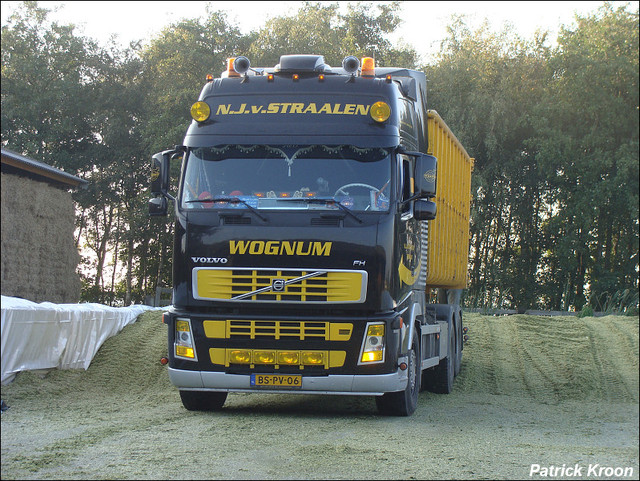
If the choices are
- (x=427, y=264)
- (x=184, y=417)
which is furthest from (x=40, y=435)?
(x=427, y=264)

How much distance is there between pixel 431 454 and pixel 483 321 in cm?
1155

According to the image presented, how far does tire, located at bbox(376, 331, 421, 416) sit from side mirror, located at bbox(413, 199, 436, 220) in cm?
139

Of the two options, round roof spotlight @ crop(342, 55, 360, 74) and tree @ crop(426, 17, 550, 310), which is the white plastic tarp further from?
tree @ crop(426, 17, 550, 310)

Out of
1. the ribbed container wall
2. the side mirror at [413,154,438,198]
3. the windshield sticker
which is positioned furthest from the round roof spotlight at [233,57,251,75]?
the ribbed container wall

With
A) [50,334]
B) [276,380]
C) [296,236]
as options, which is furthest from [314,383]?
[50,334]

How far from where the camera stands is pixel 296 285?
833cm

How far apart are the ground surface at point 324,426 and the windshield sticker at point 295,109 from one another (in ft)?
10.6

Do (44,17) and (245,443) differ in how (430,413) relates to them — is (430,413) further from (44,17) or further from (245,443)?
(44,17)

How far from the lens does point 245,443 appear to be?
7004 millimetres

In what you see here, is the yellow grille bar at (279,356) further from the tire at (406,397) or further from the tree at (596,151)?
the tree at (596,151)

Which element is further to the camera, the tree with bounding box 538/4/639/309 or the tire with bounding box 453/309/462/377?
the tire with bounding box 453/309/462/377

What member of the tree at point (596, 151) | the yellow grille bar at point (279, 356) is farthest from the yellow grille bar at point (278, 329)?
the tree at point (596, 151)

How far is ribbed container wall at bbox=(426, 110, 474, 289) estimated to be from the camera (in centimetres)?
1152

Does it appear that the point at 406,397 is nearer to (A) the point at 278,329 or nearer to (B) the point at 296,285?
(A) the point at 278,329
